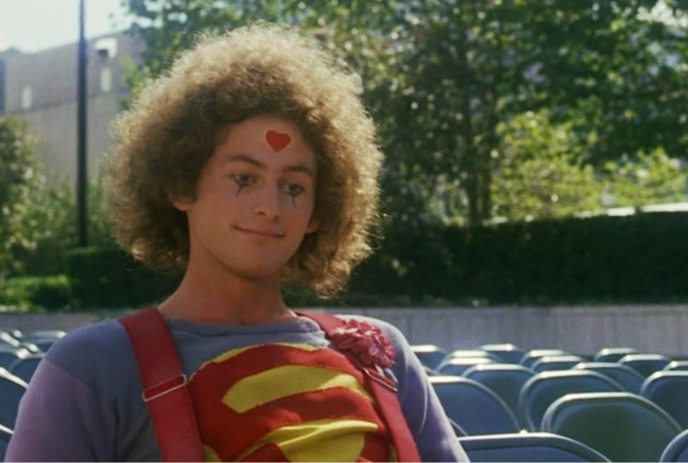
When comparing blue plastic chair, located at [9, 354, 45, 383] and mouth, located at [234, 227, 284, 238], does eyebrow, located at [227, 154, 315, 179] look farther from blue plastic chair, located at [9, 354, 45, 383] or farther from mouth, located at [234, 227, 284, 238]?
blue plastic chair, located at [9, 354, 45, 383]

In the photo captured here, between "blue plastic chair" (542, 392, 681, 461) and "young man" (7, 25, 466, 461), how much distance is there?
7.90ft

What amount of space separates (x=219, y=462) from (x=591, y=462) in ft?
5.27

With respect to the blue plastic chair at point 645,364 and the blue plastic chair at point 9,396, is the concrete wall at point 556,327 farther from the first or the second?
the blue plastic chair at point 9,396

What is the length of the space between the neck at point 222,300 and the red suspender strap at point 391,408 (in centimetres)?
11

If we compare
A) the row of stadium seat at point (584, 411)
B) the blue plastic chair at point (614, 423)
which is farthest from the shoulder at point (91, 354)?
the blue plastic chair at point (614, 423)

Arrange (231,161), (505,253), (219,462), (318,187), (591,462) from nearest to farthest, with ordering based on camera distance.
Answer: (219,462), (231,161), (318,187), (591,462), (505,253)

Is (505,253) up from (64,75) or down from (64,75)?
down

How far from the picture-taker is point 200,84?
2498mm

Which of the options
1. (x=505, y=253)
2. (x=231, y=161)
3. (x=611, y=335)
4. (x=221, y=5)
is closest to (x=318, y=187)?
(x=231, y=161)

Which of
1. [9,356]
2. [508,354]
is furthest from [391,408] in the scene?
[508,354]

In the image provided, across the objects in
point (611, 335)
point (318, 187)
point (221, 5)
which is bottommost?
point (611, 335)

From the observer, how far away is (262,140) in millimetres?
2441

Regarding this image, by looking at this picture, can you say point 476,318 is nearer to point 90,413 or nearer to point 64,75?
point 90,413

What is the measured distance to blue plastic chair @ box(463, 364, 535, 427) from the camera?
21.1 ft
